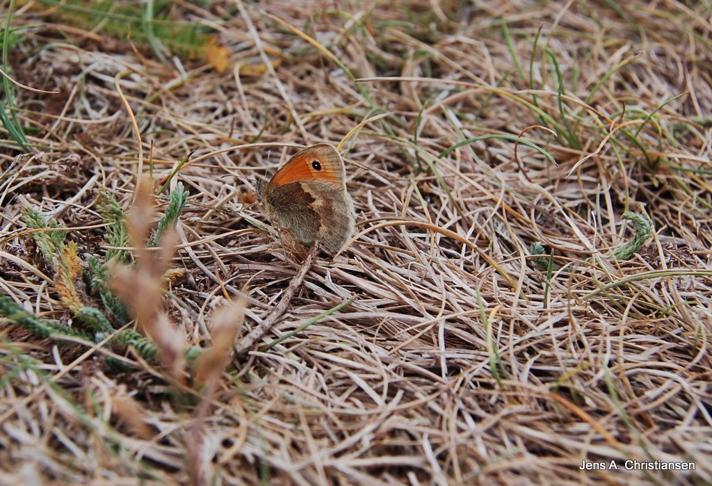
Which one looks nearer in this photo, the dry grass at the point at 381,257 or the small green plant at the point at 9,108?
the dry grass at the point at 381,257

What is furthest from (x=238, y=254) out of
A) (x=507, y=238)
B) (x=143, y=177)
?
(x=507, y=238)

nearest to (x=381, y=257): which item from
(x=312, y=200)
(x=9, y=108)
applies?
(x=312, y=200)

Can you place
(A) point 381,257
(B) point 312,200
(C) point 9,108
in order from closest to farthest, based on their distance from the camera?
(B) point 312,200 → (A) point 381,257 → (C) point 9,108

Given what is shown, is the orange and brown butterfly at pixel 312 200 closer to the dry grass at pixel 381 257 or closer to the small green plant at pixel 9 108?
the dry grass at pixel 381 257

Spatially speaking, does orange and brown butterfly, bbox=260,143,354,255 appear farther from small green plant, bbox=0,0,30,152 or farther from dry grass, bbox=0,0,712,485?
small green plant, bbox=0,0,30,152

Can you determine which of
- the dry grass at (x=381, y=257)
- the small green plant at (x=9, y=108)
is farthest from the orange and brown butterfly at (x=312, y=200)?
the small green plant at (x=9, y=108)

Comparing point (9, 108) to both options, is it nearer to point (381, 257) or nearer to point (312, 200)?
point (312, 200)

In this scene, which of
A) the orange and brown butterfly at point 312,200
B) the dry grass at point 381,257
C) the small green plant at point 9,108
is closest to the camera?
the dry grass at point 381,257

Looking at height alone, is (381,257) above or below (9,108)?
below
